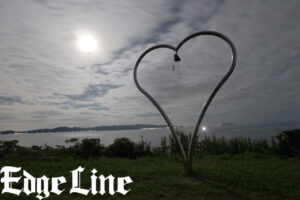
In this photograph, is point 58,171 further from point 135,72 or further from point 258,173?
point 258,173

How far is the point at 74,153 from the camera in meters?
8.49

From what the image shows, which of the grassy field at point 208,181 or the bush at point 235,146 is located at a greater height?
the bush at point 235,146

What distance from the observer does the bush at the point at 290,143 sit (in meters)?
6.60

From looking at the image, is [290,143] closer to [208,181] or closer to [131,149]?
[208,181]

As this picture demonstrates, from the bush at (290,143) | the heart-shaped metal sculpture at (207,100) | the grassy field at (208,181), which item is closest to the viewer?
the grassy field at (208,181)

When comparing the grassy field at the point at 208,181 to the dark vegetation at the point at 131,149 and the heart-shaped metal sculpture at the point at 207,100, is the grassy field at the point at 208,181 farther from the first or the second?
the dark vegetation at the point at 131,149

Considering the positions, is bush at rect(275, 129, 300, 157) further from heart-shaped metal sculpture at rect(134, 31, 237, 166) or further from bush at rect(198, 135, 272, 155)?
heart-shaped metal sculpture at rect(134, 31, 237, 166)

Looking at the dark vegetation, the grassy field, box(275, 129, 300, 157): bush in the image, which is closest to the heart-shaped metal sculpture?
the grassy field

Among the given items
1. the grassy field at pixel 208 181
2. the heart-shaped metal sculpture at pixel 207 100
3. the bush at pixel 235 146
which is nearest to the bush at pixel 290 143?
the grassy field at pixel 208 181

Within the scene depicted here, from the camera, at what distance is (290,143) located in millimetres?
6762

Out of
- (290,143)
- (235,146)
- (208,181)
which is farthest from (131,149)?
(290,143)

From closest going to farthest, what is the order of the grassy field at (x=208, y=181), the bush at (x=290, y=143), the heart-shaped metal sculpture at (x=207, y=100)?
the grassy field at (x=208, y=181)
the heart-shaped metal sculpture at (x=207, y=100)
the bush at (x=290, y=143)

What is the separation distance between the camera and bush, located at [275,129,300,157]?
6605mm

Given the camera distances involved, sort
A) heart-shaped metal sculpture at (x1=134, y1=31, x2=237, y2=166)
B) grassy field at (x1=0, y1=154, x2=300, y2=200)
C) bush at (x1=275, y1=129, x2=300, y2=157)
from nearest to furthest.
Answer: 1. grassy field at (x1=0, y1=154, x2=300, y2=200)
2. heart-shaped metal sculpture at (x1=134, y1=31, x2=237, y2=166)
3. bush at (x1=275, y1=129, x2=300, y2=157)
